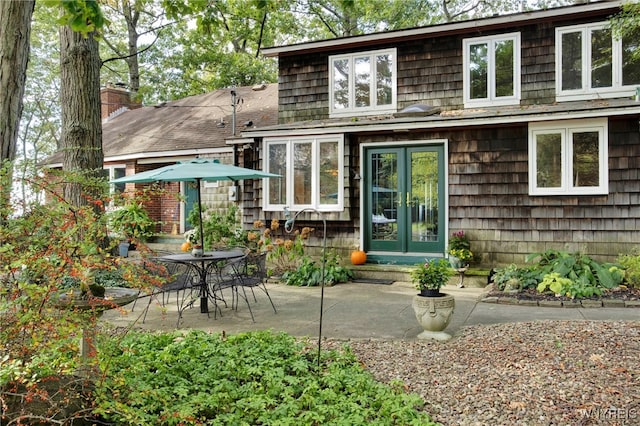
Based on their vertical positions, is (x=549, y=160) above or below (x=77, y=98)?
below

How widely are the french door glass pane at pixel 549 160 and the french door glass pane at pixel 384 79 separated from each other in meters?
3.30

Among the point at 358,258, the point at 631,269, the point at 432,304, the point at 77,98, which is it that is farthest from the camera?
the point at 358,258

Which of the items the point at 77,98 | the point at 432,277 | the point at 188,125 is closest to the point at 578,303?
the point at 432,277

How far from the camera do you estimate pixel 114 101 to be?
21.0 meters

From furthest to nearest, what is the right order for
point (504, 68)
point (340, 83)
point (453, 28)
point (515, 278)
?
point (340, 83) → point (453, 28) → point (504, 68) → point (515, 278)

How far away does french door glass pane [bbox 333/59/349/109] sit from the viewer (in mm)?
11039

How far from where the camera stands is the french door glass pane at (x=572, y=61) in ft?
30.4

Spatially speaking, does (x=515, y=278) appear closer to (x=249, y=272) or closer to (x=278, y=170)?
(x=249, y=272)

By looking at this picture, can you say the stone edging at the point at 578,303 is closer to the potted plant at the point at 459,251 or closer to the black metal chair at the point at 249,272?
the potted plant at the point at 459,251

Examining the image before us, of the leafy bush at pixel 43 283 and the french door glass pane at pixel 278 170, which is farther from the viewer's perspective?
the french door glass pane at pixel 278 170

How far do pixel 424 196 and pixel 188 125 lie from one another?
9329 millimetres

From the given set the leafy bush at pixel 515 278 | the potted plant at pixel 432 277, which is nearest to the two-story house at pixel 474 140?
the leafy bush at pixel 515 278

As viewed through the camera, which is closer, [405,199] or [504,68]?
[504,68]

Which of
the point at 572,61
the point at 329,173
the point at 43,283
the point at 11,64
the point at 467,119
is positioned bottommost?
the point at 43,283
